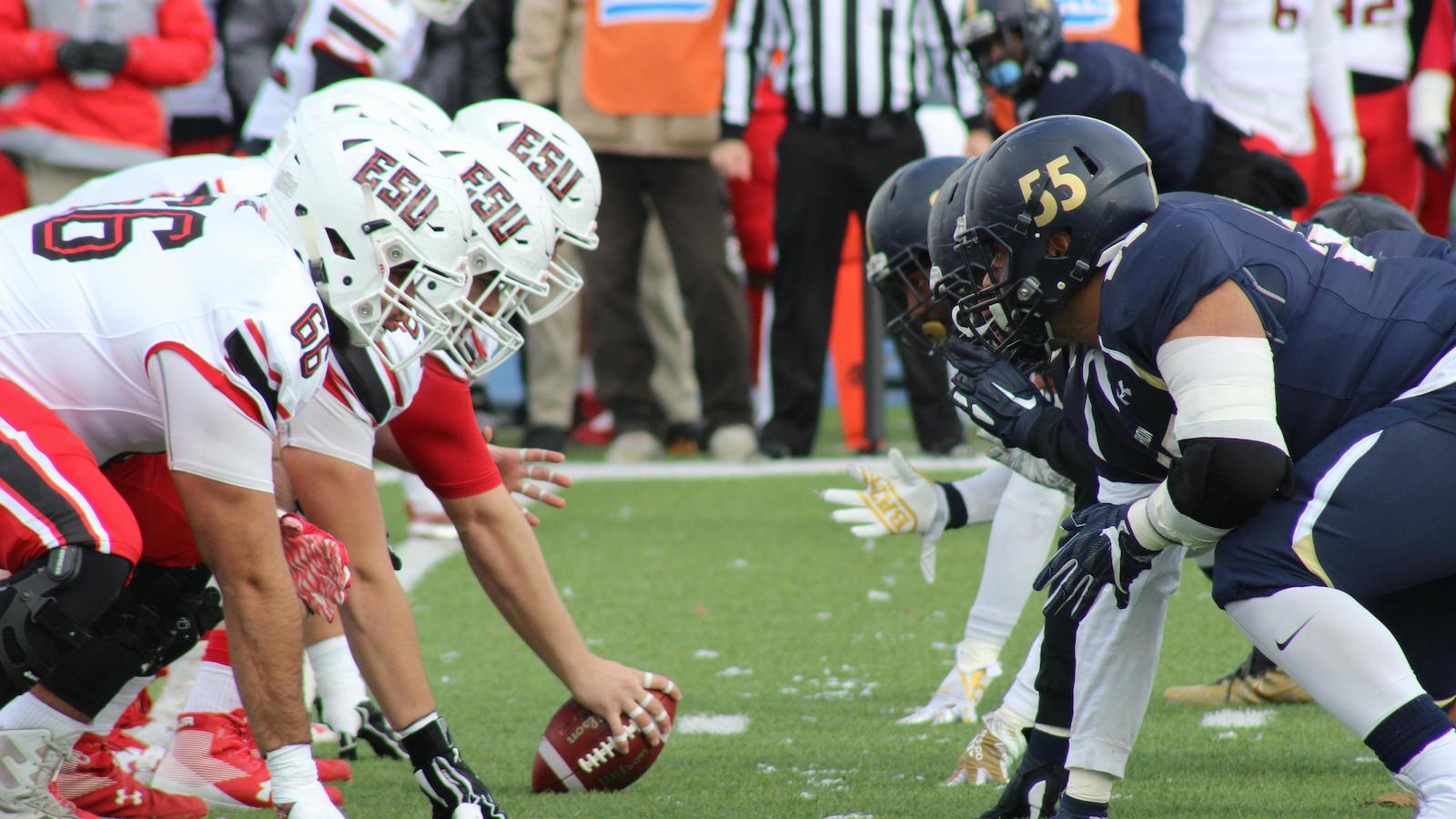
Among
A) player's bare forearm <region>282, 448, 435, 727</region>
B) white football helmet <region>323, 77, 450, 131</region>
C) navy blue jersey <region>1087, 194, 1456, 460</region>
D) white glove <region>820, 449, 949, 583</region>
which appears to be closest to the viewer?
navy blue jersey <region>1087, 194, 1456, 460</region>

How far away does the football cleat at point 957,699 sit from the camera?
414 cm

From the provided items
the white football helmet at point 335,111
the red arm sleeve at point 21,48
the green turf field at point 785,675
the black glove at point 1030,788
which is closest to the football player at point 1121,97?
the green turf field at point 785,675

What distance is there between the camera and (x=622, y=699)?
3705 mm

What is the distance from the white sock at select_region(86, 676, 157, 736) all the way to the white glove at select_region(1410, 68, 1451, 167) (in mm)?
6937

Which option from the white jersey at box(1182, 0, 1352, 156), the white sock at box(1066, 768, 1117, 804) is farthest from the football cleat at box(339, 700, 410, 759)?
the white jersey at box(1182, 0, 1352, 156)

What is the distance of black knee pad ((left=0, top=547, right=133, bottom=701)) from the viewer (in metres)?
2.87

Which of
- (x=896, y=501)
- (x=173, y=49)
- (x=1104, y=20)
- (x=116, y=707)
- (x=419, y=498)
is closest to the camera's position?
(x=116, y=707)

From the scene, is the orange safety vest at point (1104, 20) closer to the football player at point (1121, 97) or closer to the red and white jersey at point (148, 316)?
the football player at point (1121, 97)

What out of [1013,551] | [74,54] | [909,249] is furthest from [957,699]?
[74,54]

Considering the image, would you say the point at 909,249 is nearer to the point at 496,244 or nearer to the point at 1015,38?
the point at 496,244

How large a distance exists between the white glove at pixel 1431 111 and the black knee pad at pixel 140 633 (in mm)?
6824

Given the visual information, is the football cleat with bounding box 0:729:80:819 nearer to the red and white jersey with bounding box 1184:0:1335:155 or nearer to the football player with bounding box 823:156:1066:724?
the football player with bounding box 823:156:1066:724

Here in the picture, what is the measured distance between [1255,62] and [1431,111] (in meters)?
1.21

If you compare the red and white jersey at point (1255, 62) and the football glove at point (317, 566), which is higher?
the football glove at point (317, 566)
